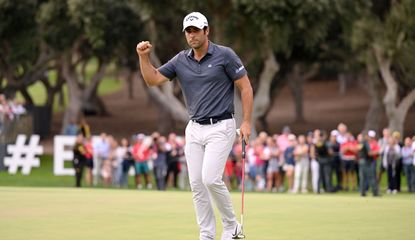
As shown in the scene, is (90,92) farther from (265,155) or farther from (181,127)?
(265,155)

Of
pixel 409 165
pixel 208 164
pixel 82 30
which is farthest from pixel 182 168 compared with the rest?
pixel 208 164

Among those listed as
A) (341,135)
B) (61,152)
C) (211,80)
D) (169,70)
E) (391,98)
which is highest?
(391,98)

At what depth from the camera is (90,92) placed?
60.4 m

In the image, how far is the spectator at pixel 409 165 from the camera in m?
32.0

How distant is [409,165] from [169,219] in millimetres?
17383

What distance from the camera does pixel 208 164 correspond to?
11.9 metres

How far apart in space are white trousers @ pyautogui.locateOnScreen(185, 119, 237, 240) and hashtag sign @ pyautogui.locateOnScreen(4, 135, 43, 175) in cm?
2773

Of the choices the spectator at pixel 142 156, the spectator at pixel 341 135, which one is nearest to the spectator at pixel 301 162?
the spectator at pixel 341 135

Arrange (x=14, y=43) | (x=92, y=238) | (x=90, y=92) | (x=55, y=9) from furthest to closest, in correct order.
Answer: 1. (x=90, y=92)
2. (x=14, y=43)
3. (x=55, y=9)
4. (x=92, y=238)

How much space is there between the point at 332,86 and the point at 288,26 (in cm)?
A: 5712

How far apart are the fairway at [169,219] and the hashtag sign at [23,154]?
718 inches

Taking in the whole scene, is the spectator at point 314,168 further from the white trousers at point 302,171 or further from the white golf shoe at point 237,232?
the white golf shoe at point 237,232

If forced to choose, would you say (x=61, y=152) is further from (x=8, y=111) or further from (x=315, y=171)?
(x=315, y=171)

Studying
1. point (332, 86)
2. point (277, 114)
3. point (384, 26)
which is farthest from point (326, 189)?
point (332, 86)
